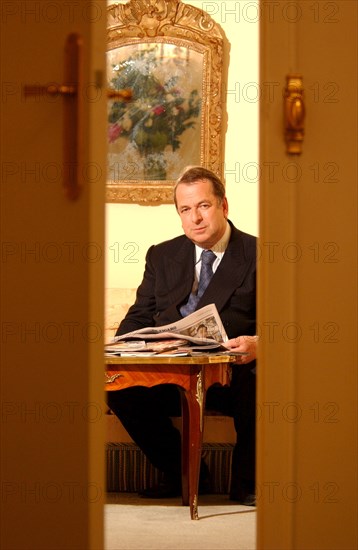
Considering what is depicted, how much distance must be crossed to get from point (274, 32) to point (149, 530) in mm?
1947

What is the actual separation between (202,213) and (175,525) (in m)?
1.35

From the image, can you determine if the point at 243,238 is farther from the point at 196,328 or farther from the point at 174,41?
the point at 174,41

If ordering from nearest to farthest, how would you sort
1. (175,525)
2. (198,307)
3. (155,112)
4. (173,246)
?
(175,525)
(198,307)
(173,246)
(155,112)

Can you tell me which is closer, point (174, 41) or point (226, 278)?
point (226, 278)

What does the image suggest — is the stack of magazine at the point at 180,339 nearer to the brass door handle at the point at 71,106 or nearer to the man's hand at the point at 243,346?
the man's hand at the point at 243,346

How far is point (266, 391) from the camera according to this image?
78.2 inches

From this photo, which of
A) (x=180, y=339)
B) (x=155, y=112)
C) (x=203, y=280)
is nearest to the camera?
(x=180, y=339)

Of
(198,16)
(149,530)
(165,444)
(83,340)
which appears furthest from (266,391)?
(198,16)

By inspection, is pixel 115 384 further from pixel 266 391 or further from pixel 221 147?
pixel 221 147

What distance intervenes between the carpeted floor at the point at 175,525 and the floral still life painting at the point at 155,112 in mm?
1764

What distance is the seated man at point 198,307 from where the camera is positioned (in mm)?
3709

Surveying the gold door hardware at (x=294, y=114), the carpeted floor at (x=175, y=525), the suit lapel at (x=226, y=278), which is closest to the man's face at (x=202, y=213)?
the suit lapel at (x=226, y=278)

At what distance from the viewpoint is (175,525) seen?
332 cm

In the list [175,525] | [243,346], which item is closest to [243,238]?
[243,346]
